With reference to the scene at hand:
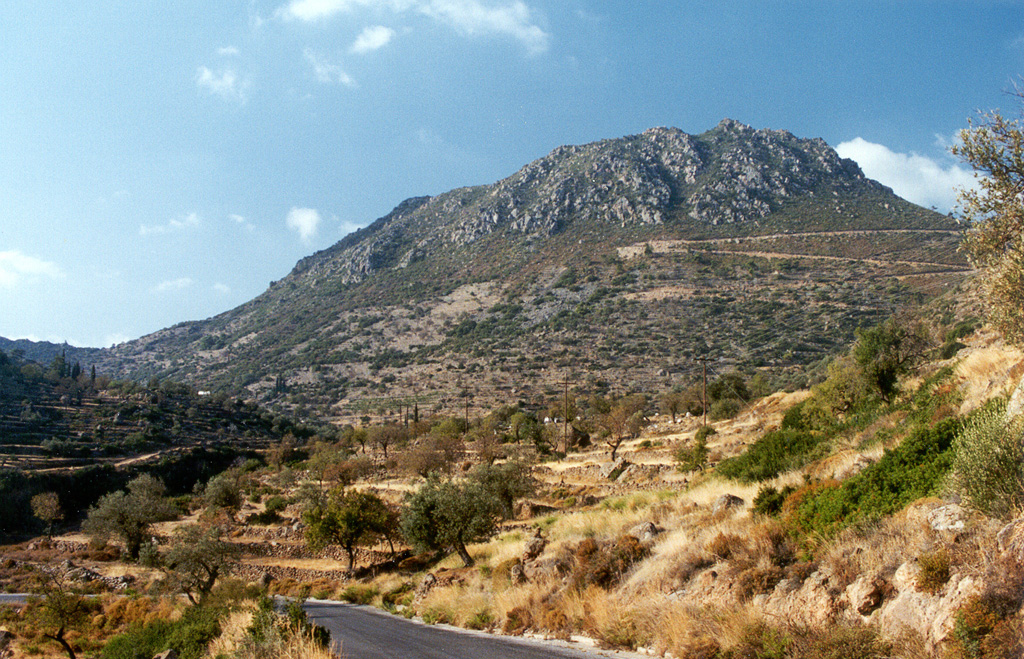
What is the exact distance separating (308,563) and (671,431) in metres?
32.7

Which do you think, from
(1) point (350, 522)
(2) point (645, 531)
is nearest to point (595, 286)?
(1) point (350, 522)

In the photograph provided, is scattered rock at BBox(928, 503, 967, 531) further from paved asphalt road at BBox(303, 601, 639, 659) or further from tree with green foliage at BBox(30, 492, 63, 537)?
tree with green foliage at BBox(30, 492, 63, 537)

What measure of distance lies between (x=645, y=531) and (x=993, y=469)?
25.3 feet

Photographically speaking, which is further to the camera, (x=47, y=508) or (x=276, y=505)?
(x=47, y=508)

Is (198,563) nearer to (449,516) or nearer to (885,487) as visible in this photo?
(449,516)

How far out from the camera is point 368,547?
34812 millimetres

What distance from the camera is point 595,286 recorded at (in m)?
112

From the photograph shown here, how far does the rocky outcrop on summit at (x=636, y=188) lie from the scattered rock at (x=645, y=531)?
119 m

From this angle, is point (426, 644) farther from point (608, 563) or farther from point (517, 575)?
point (608, 563)

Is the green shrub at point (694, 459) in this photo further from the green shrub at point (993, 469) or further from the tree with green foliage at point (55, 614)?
the tree with green foliage at point (55, 614)

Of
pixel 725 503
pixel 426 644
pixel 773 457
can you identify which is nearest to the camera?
pixel 426 644

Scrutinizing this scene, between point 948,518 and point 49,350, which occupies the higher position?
point 49,350

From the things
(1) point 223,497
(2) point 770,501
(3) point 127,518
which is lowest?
(1) point 223,497

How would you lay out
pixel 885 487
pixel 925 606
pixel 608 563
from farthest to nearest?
pixel 608 563
pixel 885 487
pixel 925 606
